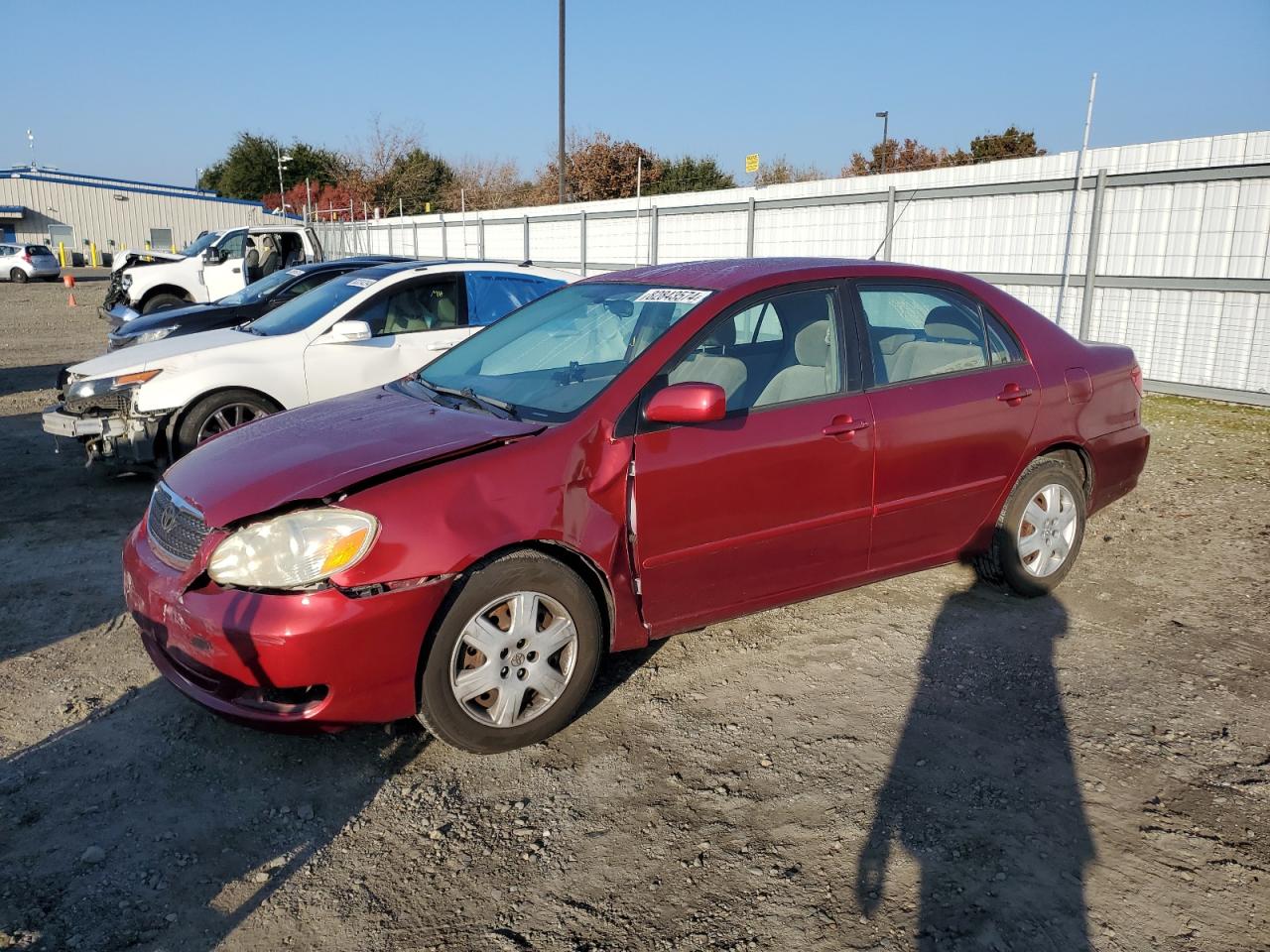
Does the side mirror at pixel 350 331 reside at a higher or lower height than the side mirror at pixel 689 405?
lower

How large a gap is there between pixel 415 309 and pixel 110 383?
2.21 m

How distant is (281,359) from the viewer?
6.93m

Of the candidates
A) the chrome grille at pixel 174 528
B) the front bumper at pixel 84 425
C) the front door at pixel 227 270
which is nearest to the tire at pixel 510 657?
the chrome grille at pixel 174 528

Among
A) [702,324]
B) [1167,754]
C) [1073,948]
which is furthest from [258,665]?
[1167,754]

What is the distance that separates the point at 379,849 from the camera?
2.95m

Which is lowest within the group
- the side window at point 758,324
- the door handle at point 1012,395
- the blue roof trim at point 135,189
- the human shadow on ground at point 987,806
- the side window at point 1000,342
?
the human shadow on ground at point 987,806

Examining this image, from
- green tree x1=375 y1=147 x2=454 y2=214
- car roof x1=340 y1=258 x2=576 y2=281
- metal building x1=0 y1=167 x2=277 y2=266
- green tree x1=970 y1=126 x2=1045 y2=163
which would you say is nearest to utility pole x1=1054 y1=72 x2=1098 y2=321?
car roof x1=340 y1=258 x2=576 y2=281

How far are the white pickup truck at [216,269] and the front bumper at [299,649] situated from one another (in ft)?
45.3

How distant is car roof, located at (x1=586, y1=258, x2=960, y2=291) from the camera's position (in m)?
4.12

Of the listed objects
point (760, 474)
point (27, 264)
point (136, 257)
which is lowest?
point (27, 264)

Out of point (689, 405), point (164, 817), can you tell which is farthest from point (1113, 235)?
point (164, 817)

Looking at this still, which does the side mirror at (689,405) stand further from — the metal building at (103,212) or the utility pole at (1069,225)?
the metal building at (103,212)

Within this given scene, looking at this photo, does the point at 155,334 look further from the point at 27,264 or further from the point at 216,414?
the point at 27,264

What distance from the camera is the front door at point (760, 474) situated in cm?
362
